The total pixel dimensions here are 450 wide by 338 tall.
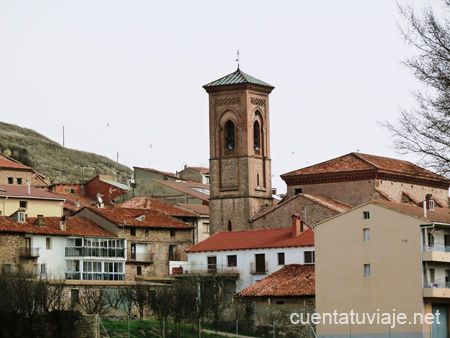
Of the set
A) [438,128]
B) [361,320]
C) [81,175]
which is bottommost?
[361,320]

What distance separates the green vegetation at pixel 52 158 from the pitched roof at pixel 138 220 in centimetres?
4764

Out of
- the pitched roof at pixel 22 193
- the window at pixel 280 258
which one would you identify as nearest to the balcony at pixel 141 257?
the window at pixel 280 258

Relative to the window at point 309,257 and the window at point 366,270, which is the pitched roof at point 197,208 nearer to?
the window at point 309,257

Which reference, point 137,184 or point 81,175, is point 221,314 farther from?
point 81,175

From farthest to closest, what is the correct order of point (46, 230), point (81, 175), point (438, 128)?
point (81, 175)
point (46, 230)
point (438, 128)

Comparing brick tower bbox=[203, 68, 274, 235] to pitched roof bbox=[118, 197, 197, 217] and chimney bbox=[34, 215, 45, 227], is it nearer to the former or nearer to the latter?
pitched roof bbox=[118, 197, 197, 217]

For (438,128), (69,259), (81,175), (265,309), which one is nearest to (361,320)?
(265,309)

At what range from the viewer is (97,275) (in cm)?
7512

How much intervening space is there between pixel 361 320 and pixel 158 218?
2839 cm

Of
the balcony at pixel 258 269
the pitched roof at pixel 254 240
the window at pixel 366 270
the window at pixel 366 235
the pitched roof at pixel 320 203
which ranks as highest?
the pitched roof at pixel 320 203

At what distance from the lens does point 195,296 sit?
224 ft

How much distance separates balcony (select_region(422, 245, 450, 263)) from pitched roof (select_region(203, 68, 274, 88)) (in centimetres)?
3197

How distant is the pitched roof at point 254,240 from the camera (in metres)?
74.4

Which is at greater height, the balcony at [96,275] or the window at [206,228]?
the window at [206,228]
